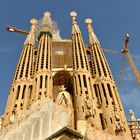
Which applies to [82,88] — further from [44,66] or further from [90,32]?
[90,32]

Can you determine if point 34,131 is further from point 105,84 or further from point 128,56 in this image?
point 128,56

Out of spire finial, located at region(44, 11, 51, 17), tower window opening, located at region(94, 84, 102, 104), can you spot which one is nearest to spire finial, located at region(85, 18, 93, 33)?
spire finial, located at region(44, 11, 51, 17)

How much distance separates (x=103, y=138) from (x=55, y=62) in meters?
14.8

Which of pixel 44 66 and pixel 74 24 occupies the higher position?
pixel 74 24

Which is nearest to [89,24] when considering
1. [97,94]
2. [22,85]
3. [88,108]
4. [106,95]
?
[97,94]

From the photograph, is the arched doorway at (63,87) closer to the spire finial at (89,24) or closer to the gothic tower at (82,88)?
the gothic tower at (82,88)

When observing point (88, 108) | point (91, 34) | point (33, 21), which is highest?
point (33, 21)

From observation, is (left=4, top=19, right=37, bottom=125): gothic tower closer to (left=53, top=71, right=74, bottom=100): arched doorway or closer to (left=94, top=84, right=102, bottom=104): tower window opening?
(left=53, top=71, right=74, bottom=100): arched doorway

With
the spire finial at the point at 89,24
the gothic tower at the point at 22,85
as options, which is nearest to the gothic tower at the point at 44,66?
the gothic tower at the point at 22,85

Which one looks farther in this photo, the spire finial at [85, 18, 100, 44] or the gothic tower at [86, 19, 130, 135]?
the spire finial at [85, 18, 100, 44]

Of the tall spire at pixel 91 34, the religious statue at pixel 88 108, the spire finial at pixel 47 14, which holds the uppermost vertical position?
the spire finial at pixel 47 14

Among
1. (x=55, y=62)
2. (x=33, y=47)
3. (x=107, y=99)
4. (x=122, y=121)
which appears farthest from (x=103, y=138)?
(x=33, y=47)

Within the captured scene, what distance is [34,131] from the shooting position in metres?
5.79

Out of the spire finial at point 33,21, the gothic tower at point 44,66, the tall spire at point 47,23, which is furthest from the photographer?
the spire finial at point 33,21
